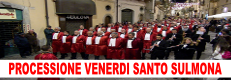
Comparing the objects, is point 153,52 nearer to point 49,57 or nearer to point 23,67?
point 49,57

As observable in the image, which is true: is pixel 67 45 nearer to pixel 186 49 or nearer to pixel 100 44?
pixel 100 44

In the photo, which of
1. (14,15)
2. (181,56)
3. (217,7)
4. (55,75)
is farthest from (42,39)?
(217,7)

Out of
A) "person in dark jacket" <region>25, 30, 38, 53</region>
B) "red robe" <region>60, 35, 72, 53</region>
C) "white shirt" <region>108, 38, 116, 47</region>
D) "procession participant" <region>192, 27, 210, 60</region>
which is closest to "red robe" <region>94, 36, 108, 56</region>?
"white shirt" <region>108, 38, 116, 47</region>

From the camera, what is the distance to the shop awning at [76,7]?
11.1m

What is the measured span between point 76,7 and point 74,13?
53cm

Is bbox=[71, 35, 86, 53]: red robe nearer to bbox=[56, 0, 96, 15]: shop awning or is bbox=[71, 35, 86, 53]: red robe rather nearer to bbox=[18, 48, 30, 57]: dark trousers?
bbox=[18, 48, 30, 57]: dark trousers

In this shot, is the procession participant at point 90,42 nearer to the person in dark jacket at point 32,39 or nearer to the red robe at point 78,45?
the red robe at point 78,45

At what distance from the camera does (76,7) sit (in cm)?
1193

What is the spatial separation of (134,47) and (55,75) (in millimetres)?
3267

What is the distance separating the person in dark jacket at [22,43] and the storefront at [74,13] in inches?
138

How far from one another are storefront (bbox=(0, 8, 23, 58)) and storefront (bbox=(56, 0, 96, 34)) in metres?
2.89

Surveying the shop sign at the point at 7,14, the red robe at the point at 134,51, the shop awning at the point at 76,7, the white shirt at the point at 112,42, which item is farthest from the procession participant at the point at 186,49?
the shop awning at the point at 76,7

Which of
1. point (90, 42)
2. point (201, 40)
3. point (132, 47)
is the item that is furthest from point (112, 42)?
point (201, 40)

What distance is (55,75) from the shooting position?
13.8ft
